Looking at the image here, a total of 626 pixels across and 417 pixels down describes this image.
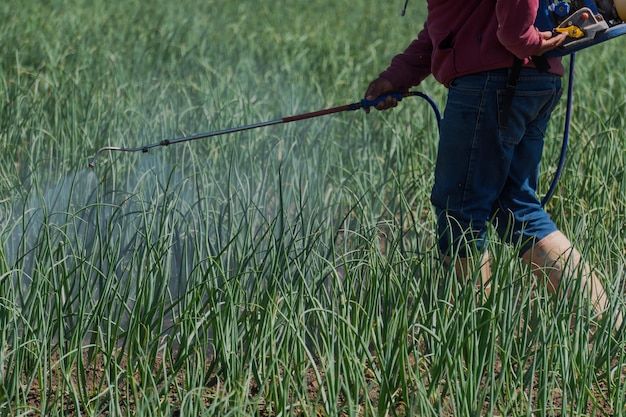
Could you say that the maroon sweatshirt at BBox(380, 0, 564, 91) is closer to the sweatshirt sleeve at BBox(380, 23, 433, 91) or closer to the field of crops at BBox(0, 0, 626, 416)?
the sweatshirt sleeve at BBox(380, 23, 433, 91)

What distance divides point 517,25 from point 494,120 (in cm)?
25

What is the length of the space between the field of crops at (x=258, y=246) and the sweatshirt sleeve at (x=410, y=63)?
271 mm

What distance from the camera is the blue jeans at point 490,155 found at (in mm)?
2334

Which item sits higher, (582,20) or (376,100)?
(582,20)

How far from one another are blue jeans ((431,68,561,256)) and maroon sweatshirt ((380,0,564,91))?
37mm

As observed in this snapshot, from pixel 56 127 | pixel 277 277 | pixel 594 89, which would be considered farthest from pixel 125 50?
pixel 277 277

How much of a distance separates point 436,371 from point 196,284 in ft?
1.85

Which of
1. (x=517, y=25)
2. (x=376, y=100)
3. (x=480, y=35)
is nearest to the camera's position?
(x=517, y=25)

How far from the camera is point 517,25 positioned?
218cm

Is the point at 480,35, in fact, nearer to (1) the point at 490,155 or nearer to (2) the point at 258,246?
(1) the point at 490,155

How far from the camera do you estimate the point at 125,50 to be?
5074 mm

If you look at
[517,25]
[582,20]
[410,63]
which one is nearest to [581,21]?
[582,20]

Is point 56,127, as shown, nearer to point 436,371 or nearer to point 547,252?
point 547,252

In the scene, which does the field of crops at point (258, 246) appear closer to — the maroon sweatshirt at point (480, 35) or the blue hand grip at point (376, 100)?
the blue hand grip at point (376, 100)
